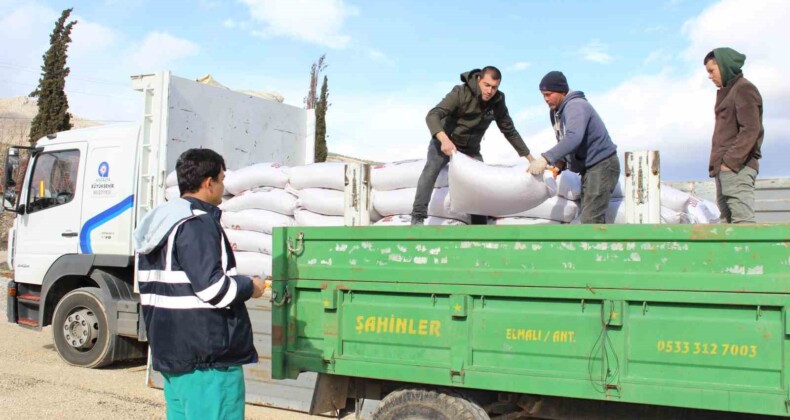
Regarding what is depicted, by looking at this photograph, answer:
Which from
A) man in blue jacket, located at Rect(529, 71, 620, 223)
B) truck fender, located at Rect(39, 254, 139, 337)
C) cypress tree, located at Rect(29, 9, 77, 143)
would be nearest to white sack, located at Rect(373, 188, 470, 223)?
man in blue jacket, located at Rect(529, 71, 620, 223)

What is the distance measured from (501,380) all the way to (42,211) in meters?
6.10

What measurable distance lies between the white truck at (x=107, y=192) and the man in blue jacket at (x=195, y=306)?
3.70 m

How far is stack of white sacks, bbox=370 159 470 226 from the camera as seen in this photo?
475 centimetres

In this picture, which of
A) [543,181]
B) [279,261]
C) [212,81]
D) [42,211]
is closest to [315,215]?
[279,261]

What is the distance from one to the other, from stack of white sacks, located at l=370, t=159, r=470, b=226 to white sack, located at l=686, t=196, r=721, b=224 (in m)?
1.36

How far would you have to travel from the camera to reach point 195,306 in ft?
9.53

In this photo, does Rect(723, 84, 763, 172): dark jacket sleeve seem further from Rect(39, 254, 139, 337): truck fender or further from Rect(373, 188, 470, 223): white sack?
Rect(39, 254, 139, 337): truck fender

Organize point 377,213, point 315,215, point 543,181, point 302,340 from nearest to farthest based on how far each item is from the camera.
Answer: point 302,340
point 543,181
point 377,213
point 315,215

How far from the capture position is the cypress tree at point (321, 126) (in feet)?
66.6

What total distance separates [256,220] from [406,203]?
158cm

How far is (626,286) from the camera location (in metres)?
3.04

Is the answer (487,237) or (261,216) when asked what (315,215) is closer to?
(261,216)

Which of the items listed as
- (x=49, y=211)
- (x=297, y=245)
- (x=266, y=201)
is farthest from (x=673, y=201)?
(x=49, y=211)

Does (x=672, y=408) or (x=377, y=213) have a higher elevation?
(x=377, y=213)
